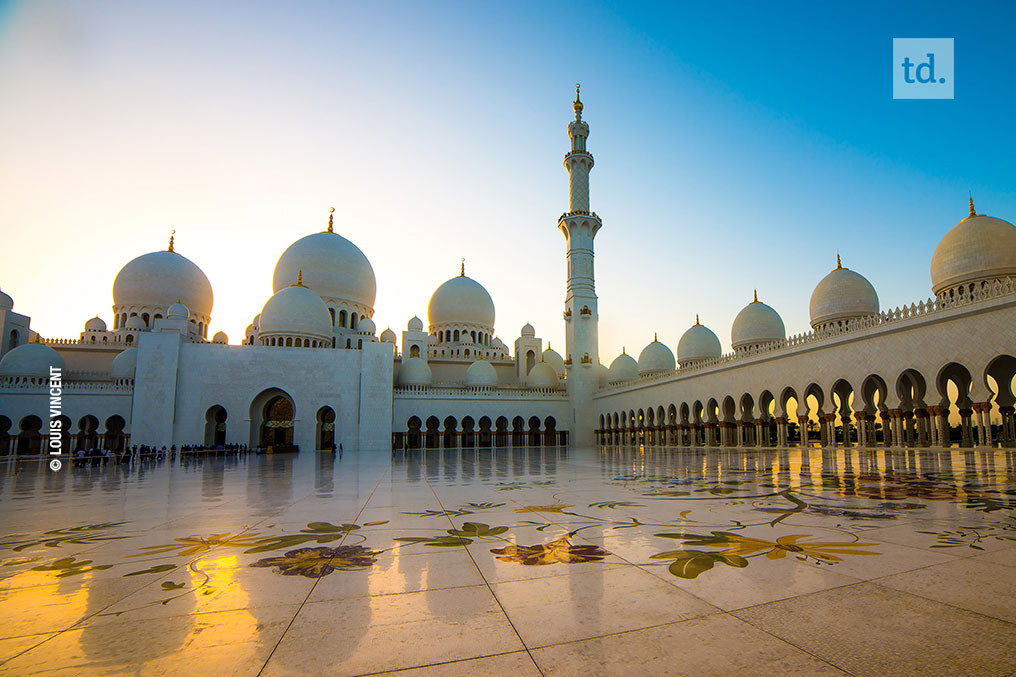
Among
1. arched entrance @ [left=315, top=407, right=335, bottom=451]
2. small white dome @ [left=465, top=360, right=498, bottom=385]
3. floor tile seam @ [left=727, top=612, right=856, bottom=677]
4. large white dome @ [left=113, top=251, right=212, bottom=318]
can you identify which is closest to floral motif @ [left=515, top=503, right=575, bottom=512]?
floor tile seam @ [left=727, top=612, right=856, bottom=677]

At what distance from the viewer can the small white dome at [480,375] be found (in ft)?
107

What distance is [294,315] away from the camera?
28094mm

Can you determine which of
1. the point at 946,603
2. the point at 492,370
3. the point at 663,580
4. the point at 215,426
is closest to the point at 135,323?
the point at 215,426

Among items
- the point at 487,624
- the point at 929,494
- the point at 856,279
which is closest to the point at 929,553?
the point at 487,624

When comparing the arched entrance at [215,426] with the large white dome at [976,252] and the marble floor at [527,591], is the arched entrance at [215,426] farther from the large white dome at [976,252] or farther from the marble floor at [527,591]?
the large white dome at [976,252]

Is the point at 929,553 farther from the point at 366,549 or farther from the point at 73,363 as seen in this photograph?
the point at 73,363

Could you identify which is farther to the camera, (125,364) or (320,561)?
(125,364)

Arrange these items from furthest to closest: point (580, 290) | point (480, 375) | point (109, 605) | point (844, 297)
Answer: point (480, 375) < point (580, 290) < point (844, 297) < point (109, 605)

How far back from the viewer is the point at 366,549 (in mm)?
3164

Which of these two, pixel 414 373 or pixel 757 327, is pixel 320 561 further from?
pixel 414 373

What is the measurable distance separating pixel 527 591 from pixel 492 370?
102 feet

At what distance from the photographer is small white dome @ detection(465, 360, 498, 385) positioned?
32750 mm

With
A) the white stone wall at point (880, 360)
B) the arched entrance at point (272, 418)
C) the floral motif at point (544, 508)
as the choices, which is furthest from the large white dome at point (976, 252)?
the arched entrance at point (272, 418)

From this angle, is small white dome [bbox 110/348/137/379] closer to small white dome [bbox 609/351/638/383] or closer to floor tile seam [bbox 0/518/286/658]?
small white dome [bbox 609/351/638/383]
